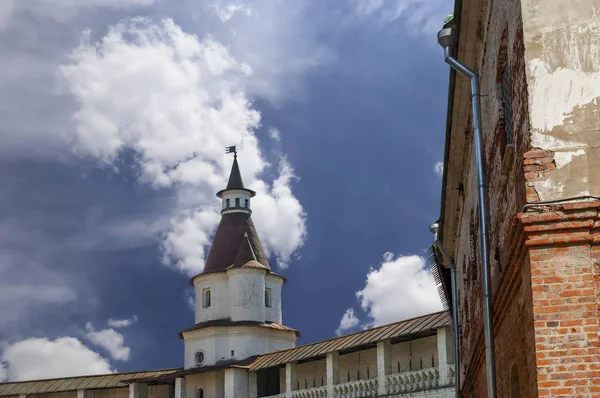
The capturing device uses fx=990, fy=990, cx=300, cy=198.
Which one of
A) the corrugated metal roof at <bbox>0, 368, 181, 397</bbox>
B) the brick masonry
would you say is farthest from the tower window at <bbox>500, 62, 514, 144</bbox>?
the corrugated metal roof at <bbox>0, 368, 181, 397</bbox>

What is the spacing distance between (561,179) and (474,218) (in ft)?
21.1

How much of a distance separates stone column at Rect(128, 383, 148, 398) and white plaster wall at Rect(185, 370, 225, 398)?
2.25 m

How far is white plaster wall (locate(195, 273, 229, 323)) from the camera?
51250mm

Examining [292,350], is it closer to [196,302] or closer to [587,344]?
[196,302]

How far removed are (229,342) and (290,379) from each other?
7.94m

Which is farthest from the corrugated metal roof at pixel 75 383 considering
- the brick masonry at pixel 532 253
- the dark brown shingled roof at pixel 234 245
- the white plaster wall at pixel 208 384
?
the brick masonry at pixel 532 253

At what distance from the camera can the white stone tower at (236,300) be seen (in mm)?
49719

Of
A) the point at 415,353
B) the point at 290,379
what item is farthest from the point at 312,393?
the point at 415,353

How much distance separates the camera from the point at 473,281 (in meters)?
15.1

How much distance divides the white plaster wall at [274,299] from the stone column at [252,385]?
5.28 m

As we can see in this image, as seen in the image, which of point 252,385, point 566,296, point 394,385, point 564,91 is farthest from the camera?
point 252,385

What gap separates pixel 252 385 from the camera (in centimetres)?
4603

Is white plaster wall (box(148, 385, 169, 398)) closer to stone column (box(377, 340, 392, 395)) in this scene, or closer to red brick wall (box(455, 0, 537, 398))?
stone column (box(377, 340, 392, 395))

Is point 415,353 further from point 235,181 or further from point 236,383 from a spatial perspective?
point 235,181
